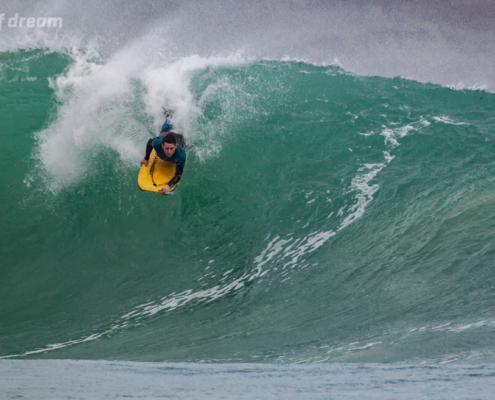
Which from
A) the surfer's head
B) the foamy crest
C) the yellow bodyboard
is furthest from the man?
the foamy crest

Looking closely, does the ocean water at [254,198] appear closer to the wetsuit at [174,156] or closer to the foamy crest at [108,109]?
the foamy crest at [108,109]

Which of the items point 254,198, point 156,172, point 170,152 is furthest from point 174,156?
point 254,198

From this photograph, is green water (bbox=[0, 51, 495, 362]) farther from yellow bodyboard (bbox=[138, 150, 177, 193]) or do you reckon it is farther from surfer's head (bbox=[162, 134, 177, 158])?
surfer's head (bbox=[162, 134, 177, 158])

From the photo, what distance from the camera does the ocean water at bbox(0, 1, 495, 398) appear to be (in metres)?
3.69

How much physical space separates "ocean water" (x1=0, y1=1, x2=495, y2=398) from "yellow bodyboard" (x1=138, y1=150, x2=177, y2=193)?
531mm

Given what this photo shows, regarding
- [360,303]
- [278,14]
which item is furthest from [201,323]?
[278,14]

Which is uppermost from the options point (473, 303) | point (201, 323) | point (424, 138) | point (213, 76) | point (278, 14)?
point (278, 14)

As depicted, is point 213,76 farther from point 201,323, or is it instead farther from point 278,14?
point 201,323

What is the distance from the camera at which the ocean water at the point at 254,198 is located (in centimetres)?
369

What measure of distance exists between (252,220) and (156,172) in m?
1.36

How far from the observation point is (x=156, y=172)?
15.1ft

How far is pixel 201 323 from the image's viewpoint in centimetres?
416

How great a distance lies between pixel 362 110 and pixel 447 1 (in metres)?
2.70

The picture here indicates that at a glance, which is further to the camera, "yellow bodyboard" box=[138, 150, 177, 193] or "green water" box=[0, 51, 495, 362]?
"yellow bodyboard" box=[138, 150, 177, 193]
